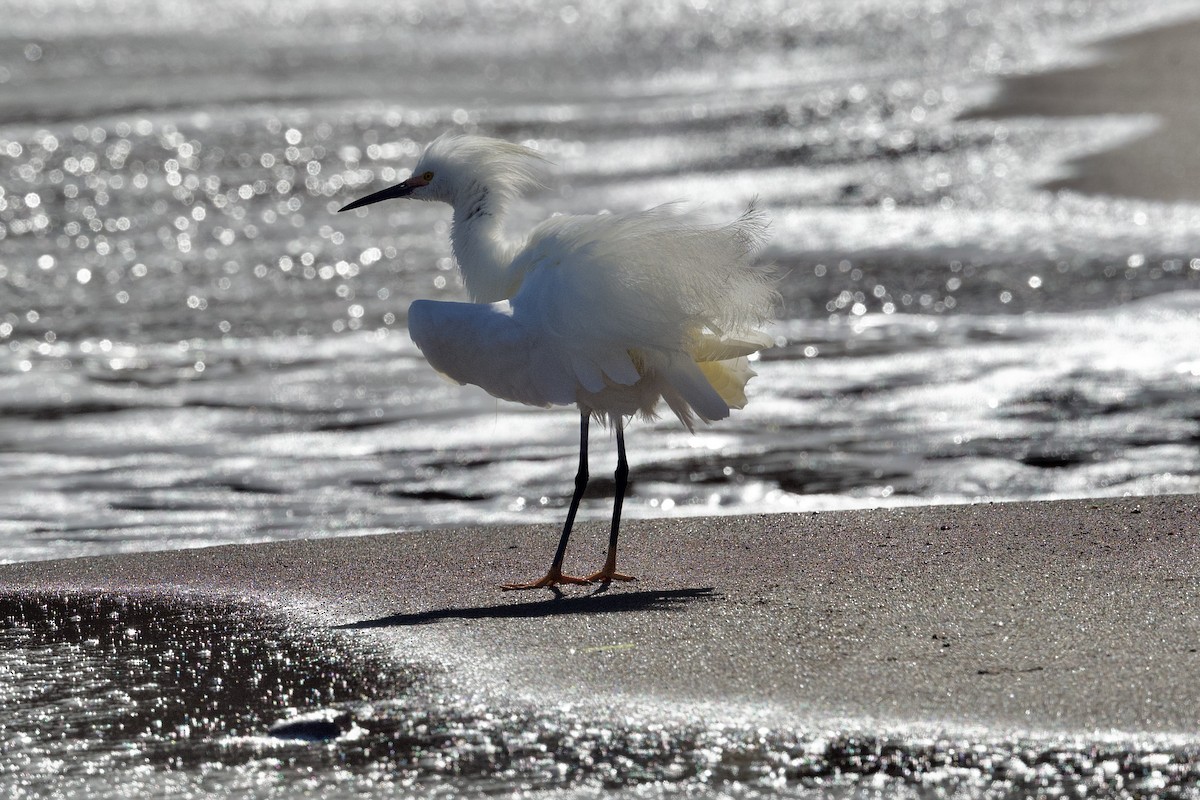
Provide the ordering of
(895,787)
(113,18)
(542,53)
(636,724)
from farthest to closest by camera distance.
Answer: (113,18) < (542,53) < (636,724) < (895,787)

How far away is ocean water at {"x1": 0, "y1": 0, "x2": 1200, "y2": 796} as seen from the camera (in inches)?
167

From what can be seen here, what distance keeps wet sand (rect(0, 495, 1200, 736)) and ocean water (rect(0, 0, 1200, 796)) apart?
0.82 ft

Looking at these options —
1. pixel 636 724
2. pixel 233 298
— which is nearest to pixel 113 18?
pixel 233 298

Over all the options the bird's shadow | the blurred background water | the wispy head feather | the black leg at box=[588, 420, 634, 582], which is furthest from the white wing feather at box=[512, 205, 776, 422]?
the blurred background water

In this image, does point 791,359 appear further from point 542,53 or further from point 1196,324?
point 542,53

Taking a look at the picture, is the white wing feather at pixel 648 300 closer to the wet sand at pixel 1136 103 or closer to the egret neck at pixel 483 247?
the egret neck at pixel 483 247

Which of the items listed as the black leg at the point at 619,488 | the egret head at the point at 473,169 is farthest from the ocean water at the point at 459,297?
the egret head at the point at 473,169

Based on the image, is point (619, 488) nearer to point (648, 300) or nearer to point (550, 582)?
point (550, 582)

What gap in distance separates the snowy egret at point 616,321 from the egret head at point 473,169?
2.61 ft

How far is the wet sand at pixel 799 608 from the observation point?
388 centimetres

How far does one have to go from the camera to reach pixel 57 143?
14.6 metres

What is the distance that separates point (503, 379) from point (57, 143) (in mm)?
10787

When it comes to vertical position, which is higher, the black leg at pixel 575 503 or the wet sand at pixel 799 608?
the black leg at pixel 575 503

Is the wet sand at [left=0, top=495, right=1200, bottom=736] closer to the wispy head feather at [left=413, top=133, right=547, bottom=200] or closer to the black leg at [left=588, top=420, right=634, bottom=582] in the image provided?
the black leg at [left=588, top=420, right=634, bottom=582]
